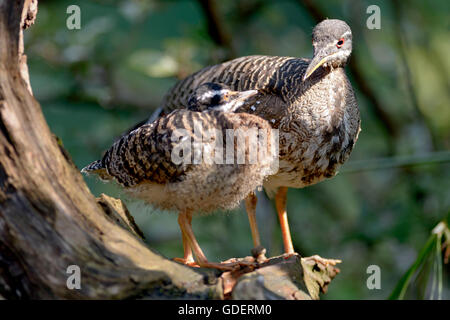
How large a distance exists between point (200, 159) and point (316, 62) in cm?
110

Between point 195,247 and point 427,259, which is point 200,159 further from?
point 427,259

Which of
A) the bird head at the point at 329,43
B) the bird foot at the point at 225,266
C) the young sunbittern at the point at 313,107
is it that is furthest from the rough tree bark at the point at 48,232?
the bird head at the point at 329,43

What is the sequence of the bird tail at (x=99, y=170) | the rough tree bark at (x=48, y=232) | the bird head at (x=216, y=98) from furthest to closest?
the bird tail at (x=99, y=170)
the bird head at (x=216, y=98)
the rough tree bark at (x=48, y=232)

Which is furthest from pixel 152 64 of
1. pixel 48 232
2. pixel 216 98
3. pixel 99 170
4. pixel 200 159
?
pixel 48 232

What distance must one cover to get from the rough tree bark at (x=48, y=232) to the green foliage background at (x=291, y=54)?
2358 mm

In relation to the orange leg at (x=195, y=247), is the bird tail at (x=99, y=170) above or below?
above

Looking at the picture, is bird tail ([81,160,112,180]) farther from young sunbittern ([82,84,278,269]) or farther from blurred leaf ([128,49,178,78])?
blurred leaf ([128,49,178,78])

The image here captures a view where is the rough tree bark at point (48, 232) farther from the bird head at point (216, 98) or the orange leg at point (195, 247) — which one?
the bird head at point (216, 98)

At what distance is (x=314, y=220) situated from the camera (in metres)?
7.68

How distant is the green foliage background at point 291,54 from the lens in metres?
6.31

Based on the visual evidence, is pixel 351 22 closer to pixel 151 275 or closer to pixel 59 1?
pixel 59 1

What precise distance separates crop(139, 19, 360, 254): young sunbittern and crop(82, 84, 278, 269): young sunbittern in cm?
21

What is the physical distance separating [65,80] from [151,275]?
4062 millimetres
